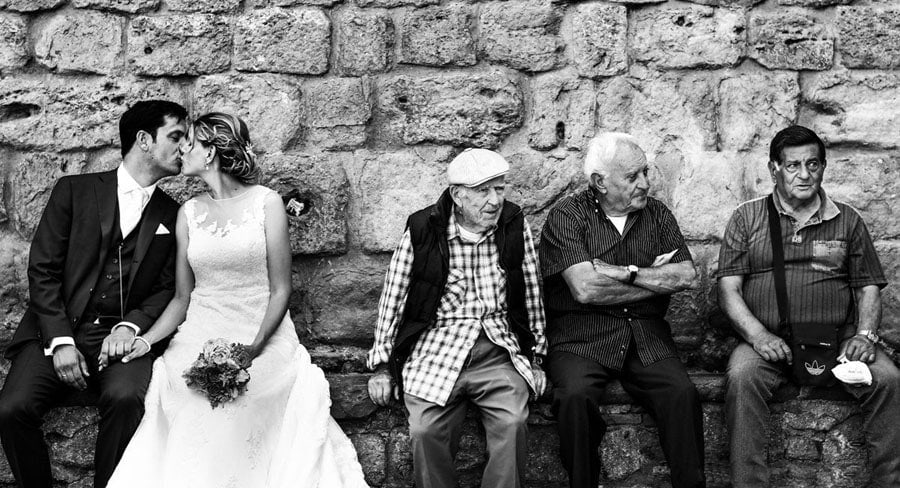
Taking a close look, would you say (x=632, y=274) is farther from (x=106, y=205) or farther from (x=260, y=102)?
(x=106, y=205)

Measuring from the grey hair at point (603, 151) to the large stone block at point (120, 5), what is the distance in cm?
228

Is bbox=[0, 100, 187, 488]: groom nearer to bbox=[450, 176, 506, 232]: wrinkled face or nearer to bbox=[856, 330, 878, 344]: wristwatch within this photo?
bbox=[450, 176, 506, 232]: wrinkled face

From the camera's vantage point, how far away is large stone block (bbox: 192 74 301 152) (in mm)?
5559

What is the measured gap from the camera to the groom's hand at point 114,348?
4.85m

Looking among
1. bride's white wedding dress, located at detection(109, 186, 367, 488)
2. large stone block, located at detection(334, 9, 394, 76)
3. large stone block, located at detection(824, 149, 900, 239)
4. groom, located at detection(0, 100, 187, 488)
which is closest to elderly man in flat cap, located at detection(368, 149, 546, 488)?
bride's white wedding dress, located at detection(109, 186, 367, 488)

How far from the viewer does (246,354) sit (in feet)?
15.4

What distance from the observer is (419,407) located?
15.5 ft

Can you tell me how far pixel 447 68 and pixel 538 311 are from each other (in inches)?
52.3

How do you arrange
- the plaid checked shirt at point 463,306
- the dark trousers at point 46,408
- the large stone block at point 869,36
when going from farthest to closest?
the large stone block at point 869,36 < the plaid checked shirt at point 463,306 < the dark trousers at point 46,408

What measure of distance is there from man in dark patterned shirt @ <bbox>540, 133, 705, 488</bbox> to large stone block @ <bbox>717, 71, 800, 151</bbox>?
620 millimetres

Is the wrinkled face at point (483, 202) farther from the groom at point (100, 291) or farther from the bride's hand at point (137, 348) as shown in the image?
the bride's hand at point (137, 348)

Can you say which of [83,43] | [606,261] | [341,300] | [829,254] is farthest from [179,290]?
[829,254]

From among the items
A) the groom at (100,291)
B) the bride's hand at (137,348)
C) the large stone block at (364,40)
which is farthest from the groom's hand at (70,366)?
the large stone block at (364,40)

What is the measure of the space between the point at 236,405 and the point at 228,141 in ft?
3.94
